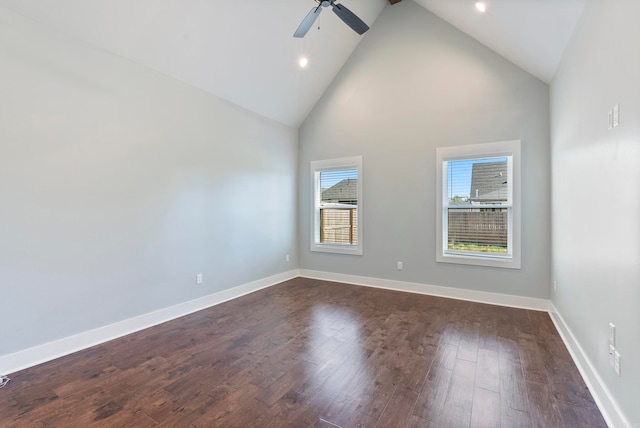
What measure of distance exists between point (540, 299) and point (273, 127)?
15.3ft

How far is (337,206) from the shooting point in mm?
5395

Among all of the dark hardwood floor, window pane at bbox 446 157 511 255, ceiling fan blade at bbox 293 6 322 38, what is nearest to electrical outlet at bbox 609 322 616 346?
the dark hardwood floor

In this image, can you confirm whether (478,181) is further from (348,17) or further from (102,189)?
(102,189)

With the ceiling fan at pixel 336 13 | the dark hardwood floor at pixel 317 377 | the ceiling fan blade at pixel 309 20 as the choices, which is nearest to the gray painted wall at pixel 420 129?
the dark hardwood floor at pixel 317 377

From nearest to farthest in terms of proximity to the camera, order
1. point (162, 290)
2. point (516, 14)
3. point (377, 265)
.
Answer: point (516, 14), point (162, 290), point (377, 265)

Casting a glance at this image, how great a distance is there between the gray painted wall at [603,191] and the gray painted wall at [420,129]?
0.77 m

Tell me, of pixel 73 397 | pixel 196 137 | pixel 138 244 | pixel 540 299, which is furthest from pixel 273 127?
pixel 540 299

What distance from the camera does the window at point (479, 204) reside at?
3887 mm

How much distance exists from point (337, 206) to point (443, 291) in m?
2.25

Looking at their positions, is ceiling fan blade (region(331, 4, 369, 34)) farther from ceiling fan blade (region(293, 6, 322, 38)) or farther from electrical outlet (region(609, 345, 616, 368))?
electrical outlet (region(609, 345, 616, 368))

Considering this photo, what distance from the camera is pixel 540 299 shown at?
372cm

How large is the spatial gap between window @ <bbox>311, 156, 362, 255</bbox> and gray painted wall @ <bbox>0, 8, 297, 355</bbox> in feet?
5.21

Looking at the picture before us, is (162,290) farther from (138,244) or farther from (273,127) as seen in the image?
(273,127)

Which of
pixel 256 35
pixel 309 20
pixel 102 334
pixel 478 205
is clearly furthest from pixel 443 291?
pixel 256 35
